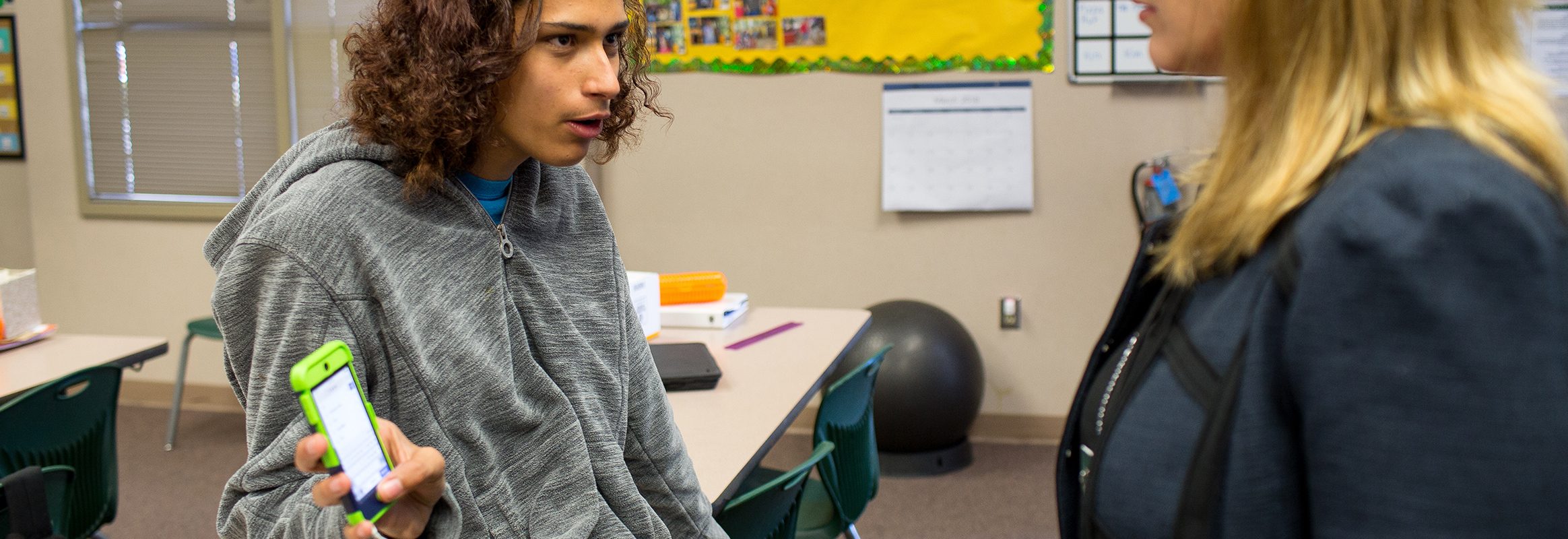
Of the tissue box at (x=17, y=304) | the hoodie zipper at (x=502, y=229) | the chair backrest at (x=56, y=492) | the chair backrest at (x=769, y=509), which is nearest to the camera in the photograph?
the hoodie zipper at (x=502, y=229)

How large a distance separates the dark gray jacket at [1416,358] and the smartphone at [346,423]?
0.61m

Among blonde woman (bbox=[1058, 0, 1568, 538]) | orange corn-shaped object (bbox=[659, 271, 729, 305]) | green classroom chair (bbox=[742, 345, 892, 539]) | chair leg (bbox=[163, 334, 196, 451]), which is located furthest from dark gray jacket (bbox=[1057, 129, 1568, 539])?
chair leg (bbox=[163, 334, 196, 451])

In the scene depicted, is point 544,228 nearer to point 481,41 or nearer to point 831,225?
point 481,41

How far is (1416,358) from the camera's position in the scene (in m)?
0.59

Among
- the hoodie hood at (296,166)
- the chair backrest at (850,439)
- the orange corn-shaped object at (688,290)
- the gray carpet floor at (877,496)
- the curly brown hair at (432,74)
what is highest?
the curly brown hair at (432,74)

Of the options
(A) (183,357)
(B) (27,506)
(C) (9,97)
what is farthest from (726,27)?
(C) (9,97)

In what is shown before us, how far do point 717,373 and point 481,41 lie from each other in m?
1.17

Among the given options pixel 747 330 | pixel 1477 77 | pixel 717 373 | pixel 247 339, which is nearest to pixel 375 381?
pixel 247 339

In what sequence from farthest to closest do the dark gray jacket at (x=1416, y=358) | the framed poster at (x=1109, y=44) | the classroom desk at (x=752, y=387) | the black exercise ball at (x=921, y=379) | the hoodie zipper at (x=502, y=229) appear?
the framed poster at (x=1109, y=44) < the black exercise ball at (x=921, y=379) < the classroom desk at (x=752, y=387) < the hoodie zipper at (x=502, y=229) < the dark gray jacket at (x=1416, y=358)

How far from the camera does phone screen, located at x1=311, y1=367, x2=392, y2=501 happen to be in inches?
31.1

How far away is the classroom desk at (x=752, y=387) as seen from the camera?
1706 mm

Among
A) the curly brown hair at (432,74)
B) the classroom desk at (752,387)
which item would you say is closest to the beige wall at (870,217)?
the classroom desk at (752,387)

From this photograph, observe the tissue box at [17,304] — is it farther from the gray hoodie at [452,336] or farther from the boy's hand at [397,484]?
the boy's hand at [397,484]

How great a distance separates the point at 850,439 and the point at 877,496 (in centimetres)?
116
